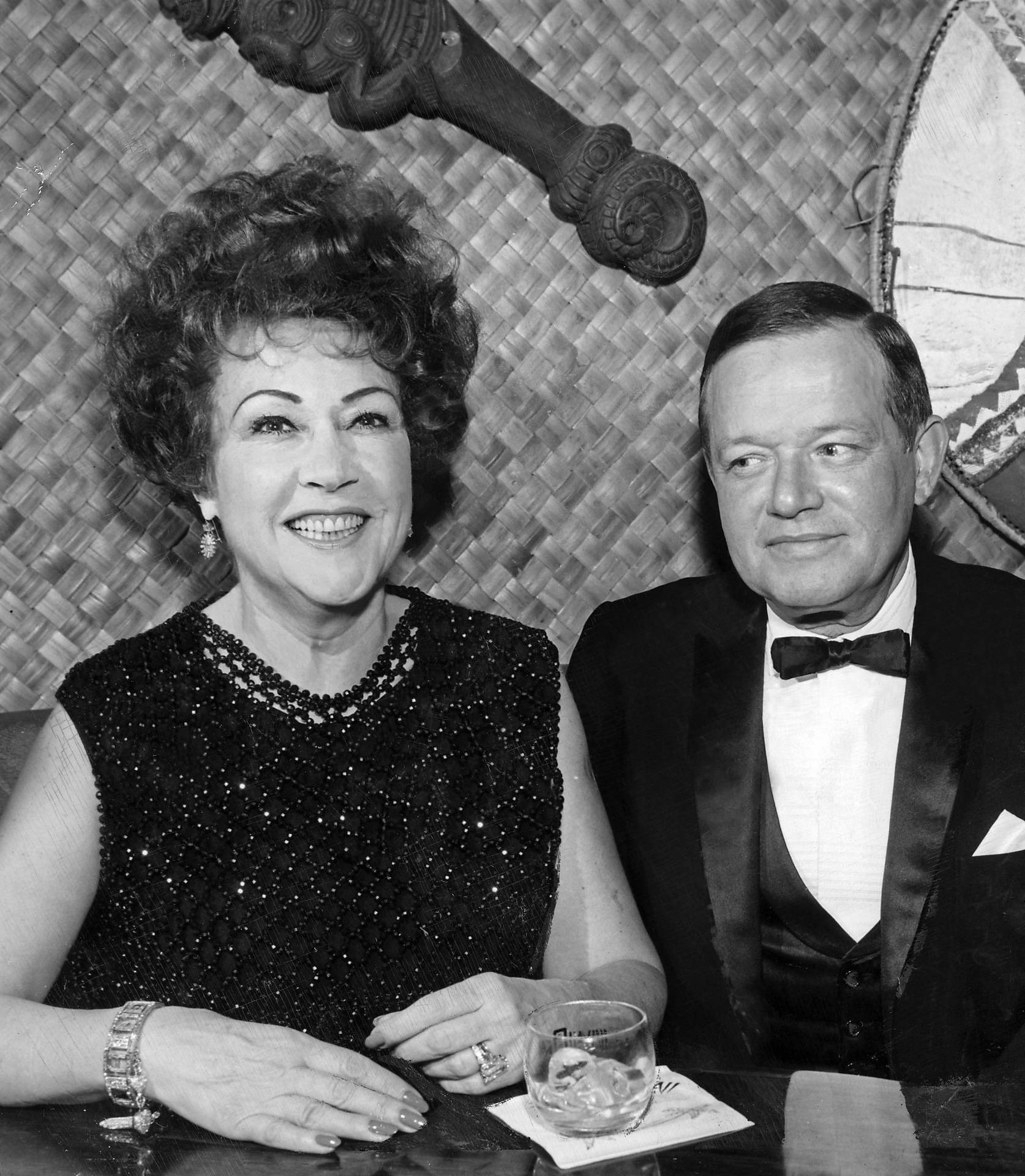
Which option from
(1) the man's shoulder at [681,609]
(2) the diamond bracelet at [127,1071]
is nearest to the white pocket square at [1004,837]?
(1) the man's shoulder at [681,609]

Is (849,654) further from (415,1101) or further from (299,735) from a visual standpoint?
(415,1101)

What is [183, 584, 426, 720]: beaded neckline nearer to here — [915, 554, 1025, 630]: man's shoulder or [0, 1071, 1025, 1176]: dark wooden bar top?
[0, 1071, 1025, 1176]: dark wooden bar top

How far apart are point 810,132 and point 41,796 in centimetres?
196

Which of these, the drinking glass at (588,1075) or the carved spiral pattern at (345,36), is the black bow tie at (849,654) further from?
the carved spiral pattern at (345,36)

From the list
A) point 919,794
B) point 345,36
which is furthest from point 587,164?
point 919,794

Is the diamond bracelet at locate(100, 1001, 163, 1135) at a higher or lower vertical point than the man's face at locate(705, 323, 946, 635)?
lower

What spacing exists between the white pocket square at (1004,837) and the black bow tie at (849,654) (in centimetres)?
25

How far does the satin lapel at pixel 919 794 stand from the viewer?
1.90 m

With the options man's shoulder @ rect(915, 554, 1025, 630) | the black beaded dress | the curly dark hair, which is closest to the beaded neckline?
A: the black beaded dress

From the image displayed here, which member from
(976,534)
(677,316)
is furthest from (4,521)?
(976,534)

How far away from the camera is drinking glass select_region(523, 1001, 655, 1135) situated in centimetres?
134

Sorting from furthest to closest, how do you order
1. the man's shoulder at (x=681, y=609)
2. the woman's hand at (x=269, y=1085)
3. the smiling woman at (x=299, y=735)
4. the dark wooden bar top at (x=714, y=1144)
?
the man's shoulder at (x=681, y=609) < the smiling woman at (x=299, y=735) < the woman's hand at (x=269, y=1085) < the dark wooden bar top at (x=714, y=1144)

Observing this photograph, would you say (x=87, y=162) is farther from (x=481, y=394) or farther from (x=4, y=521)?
(x=481, y=394)

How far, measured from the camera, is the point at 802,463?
1943 mm
